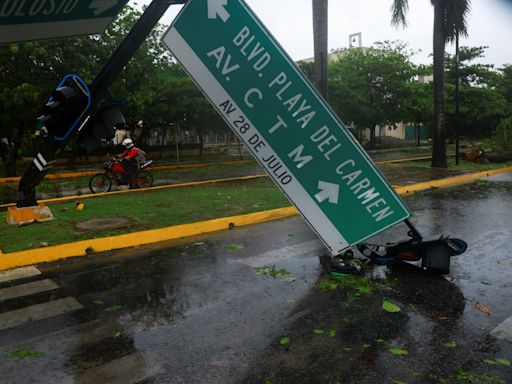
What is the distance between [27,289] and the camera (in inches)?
224

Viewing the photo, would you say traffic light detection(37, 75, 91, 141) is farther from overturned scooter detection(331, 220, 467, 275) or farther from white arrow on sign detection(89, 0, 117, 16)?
overturned scooter detection(331, 220, 467, 275)

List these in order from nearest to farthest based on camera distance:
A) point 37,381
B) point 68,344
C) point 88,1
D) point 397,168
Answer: point 37,381 → point 68,344 → point 88,1 → point 397,168

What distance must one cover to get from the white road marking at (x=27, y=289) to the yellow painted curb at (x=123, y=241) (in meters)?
1.00

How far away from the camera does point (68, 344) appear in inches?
164

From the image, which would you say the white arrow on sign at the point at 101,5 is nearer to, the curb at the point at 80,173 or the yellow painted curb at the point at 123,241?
the yellow painted curb at the point at 123,241

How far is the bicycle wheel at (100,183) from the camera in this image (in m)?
14.5

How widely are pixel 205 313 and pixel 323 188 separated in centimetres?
194

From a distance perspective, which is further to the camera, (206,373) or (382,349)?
(382,349)

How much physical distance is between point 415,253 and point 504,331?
168 cm

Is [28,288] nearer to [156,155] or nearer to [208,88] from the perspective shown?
[208,88]

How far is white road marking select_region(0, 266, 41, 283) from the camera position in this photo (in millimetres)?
6164

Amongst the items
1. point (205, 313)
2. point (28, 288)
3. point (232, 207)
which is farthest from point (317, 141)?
point (232, 207)

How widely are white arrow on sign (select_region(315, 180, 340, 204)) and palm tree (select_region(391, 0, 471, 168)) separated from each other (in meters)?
15.5

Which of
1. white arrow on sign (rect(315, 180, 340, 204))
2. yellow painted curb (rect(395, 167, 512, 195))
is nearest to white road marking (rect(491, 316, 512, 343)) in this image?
white arrow on sign (rect(315, 180, 340, 204))
